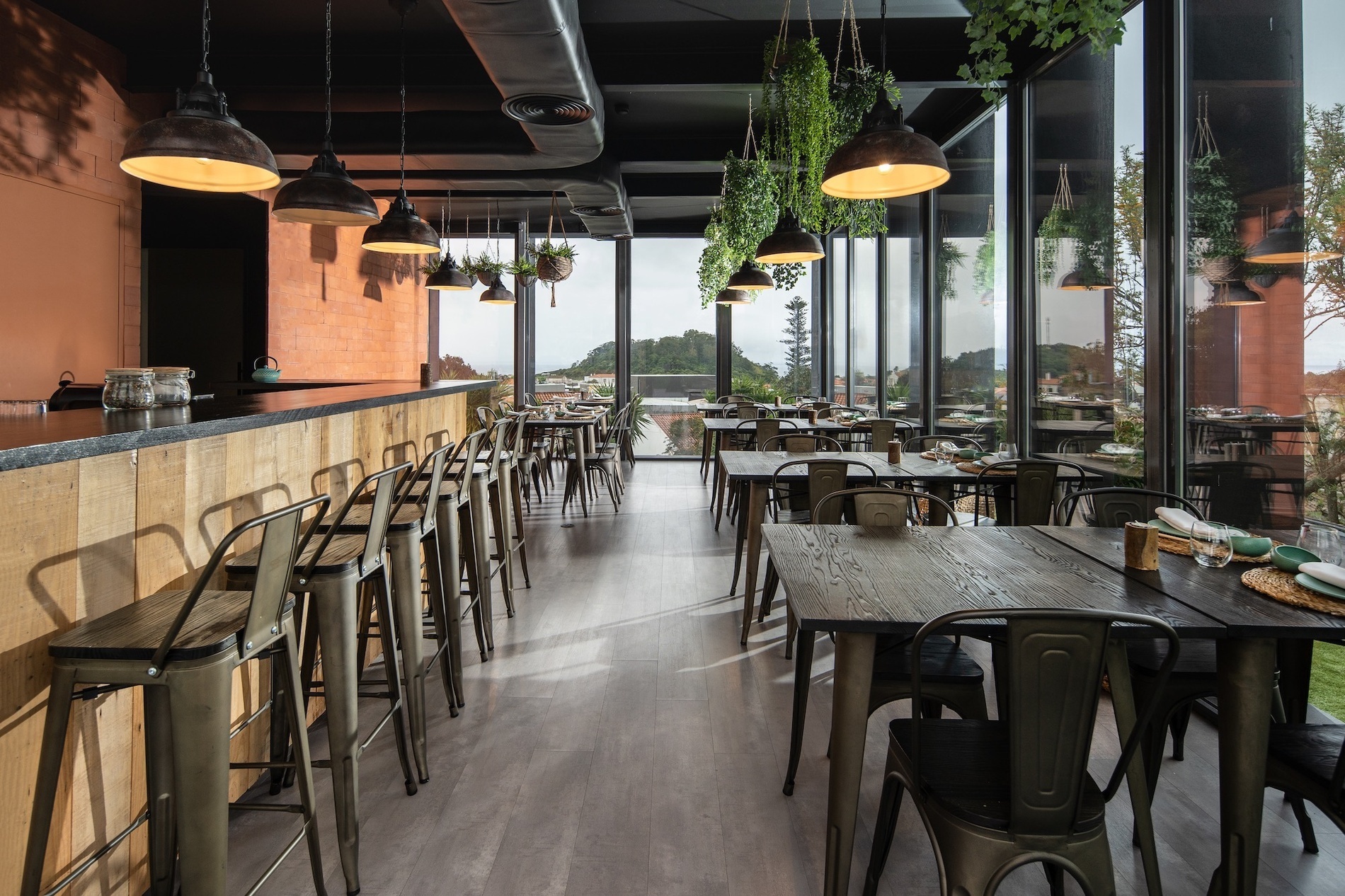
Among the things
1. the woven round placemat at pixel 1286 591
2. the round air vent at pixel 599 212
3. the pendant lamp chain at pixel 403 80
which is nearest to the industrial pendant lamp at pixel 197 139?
the pendant lamp chain at pixel 403 80

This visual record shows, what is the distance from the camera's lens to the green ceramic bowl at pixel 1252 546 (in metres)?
2.11

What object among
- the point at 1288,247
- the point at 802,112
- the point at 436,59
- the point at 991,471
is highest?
the point at 436,59

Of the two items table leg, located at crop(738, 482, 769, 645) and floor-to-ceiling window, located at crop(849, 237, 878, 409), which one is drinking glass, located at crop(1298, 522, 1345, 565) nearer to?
table leg, located at crop(738, 482, 769, 645)

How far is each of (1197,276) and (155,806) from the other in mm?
4010

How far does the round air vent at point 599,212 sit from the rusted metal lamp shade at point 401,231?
3220 mm

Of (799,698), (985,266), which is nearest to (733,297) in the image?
(985,266)

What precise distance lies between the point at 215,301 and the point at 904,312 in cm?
642

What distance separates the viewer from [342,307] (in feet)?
28.9

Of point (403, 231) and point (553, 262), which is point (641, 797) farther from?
point (553, 262)

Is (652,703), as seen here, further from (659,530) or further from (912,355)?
(912,355)

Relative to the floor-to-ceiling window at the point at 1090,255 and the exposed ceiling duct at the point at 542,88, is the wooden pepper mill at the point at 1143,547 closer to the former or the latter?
the floor-to-ceiling window at the point at 1090,255

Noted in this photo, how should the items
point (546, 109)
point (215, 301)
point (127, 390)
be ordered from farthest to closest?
1. point (215, 301)
2. point (546, 109)
3. point (127, 390)

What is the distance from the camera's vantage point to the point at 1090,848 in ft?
4.66

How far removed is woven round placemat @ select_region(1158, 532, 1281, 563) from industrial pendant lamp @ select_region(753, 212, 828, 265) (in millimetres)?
2719
